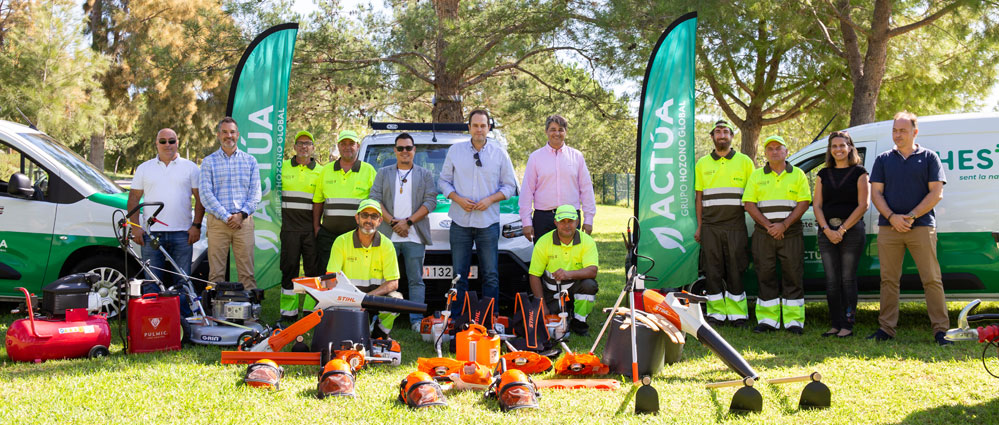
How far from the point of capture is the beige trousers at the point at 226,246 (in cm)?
695

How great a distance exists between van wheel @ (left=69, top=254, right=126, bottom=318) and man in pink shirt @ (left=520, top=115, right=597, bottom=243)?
3667 millimetres

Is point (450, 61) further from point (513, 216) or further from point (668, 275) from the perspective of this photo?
point (668, 275)

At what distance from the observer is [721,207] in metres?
7.02

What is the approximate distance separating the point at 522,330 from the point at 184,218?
3.30 meters

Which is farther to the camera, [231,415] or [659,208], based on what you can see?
[659,208]

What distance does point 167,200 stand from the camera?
22.4 feet

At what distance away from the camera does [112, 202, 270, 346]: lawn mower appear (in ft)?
19.6

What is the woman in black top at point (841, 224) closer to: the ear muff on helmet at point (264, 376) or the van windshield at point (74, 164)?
the ear muff on helmet at point (264, 376)

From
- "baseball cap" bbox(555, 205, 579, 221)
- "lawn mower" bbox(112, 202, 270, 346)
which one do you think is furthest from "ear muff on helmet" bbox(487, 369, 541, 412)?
"lawn mower" bbox(112, 202, 270, 346)

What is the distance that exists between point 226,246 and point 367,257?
169 cm

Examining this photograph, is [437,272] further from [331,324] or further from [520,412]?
[520,412]

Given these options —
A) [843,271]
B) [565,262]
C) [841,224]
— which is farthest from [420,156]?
[843,271]

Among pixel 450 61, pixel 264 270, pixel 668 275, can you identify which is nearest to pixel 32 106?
pixel 450 61

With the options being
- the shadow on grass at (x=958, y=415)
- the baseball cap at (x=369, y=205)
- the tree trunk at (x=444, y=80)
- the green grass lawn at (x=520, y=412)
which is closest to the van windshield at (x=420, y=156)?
the baseball cap at (x=369, y=205)
